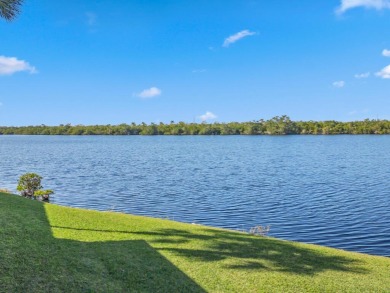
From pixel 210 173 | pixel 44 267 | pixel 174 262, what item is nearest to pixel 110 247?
pixel 174 262

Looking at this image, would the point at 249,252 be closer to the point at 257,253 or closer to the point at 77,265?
the point at 257,253

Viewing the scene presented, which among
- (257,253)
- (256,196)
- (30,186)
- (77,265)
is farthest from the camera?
(256,196)

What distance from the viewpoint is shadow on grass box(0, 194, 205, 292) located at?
748 centimetres

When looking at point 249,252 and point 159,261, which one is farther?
point 249,252

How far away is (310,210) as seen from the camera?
24938mm

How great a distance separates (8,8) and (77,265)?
6.70 m

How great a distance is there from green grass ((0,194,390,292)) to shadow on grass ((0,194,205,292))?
0.06 feet

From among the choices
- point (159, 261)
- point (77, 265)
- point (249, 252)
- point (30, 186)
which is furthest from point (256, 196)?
point (77, 265)

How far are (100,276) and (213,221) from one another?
14460 mm

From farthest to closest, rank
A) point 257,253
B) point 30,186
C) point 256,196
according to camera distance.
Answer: point 256,196 < point 30,186 < point 257,253

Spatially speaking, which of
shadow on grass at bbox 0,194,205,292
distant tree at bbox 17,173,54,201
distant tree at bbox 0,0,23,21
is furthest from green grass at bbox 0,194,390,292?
distant tree at bbox 17,173,54,201

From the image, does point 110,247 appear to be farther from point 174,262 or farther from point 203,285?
point 203,285

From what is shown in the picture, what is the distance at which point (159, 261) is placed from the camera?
9.85m

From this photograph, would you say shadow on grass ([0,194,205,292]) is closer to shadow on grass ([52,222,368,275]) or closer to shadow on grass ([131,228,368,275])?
shadow on grass ([52,222,368,275])
